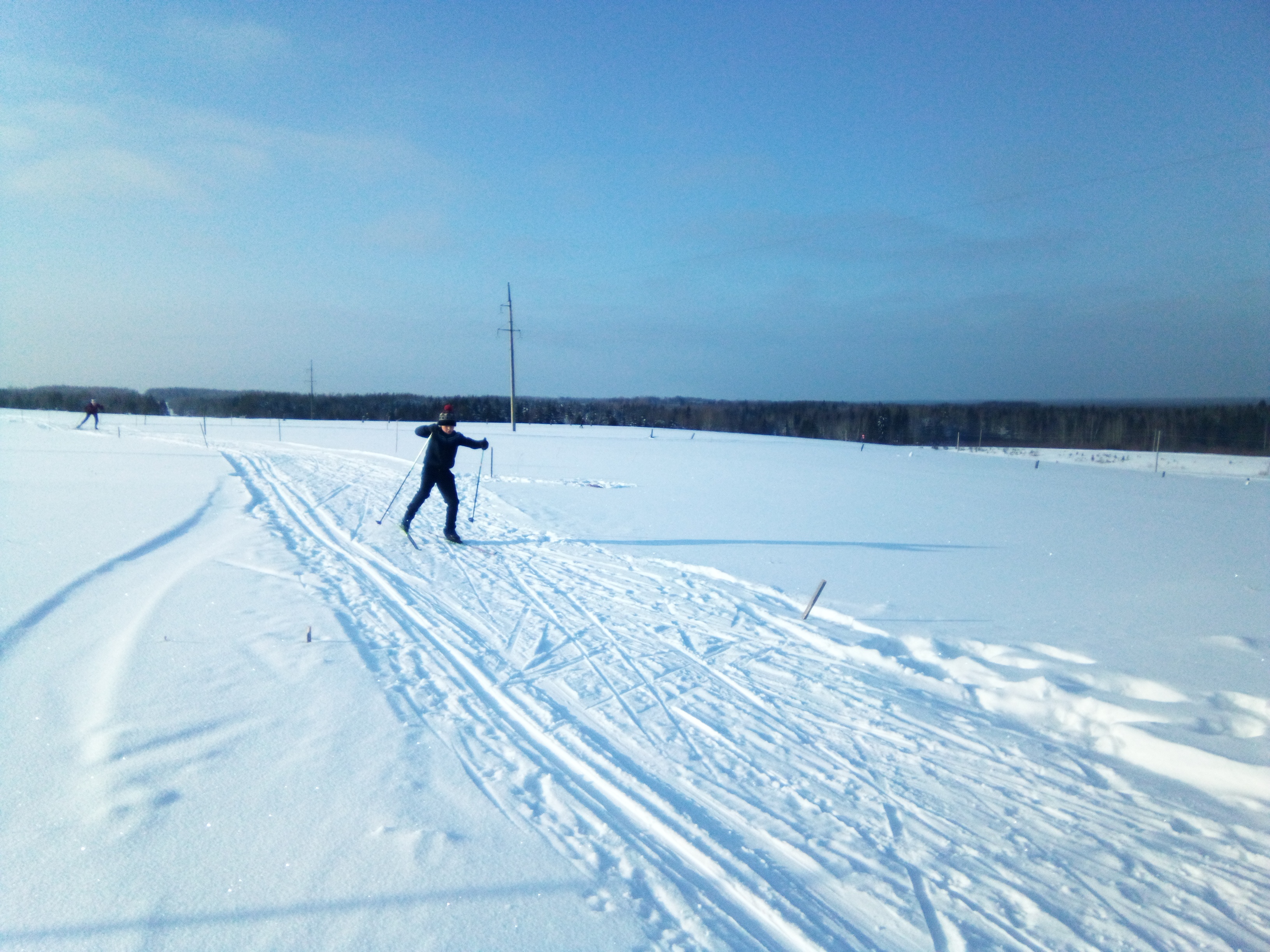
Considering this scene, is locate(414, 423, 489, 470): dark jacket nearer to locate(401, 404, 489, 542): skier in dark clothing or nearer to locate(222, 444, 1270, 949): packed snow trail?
locate(401, 404, 489, 542): skier in dark clothing

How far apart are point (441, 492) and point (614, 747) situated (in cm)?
632

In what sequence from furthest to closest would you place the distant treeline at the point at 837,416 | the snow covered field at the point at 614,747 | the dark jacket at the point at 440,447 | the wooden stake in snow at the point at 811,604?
the distant treeline at the point at 837,416
the dark jacket at the point at 440,447
the wooden stake in snow at the point at 811,604
the snow covered field at the point at 614,747

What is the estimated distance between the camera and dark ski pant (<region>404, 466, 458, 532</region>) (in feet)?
31.7

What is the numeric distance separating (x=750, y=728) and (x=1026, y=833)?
5.15ft

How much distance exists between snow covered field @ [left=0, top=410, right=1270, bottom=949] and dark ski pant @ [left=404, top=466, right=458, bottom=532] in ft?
1.53

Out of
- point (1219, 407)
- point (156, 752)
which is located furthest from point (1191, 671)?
point (1219, 407)

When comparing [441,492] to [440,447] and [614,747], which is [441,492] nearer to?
[440,447]

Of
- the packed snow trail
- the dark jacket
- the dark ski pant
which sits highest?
the dark jacket

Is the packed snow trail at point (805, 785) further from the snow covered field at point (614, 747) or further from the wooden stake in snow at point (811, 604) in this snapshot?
the wooden stake in snow at point (811, 604)

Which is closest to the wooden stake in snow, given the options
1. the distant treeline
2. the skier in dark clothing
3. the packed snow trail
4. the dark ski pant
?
the packed snow trail

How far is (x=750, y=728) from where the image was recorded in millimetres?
4402

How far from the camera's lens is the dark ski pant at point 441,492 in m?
9.66

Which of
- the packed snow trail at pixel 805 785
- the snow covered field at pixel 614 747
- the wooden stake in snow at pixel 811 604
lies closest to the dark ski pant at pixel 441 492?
the snow covered field at pixel 614 747

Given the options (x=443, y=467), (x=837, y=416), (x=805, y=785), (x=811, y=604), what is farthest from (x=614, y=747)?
(x=837, y=416)
